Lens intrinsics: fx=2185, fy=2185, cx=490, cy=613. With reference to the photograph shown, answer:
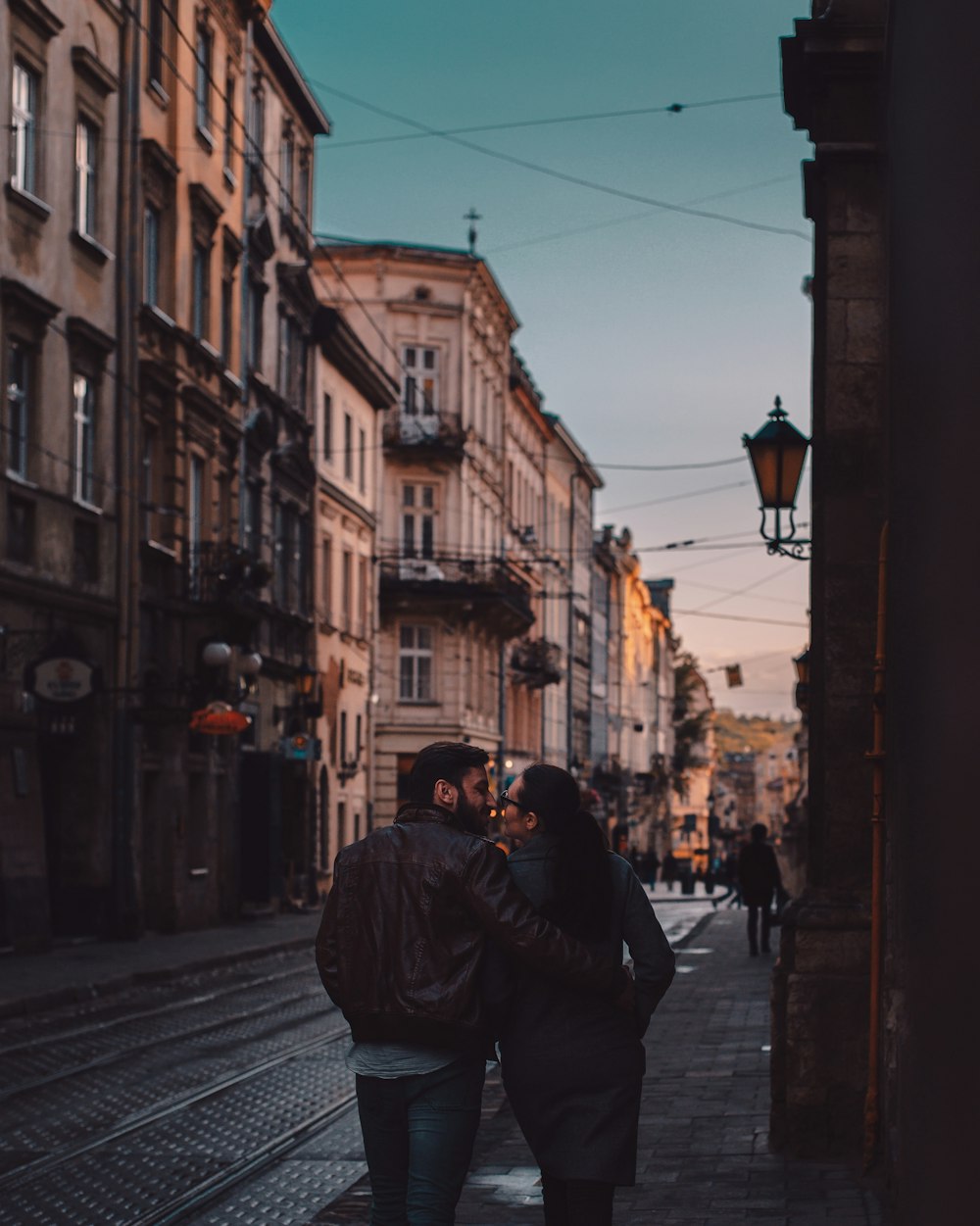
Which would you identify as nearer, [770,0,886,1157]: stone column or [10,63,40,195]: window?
[770,0,886,1157]: stone column

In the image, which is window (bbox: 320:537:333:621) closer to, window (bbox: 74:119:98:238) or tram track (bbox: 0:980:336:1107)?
window (bbox: 74:119:98:238)

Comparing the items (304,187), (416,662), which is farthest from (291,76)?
(416,662)

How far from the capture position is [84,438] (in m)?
27.7

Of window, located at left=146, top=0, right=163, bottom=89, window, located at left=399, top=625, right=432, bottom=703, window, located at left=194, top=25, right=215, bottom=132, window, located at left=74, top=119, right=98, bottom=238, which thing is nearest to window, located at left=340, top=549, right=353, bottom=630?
window, located at left=399, top=625, right=432, bottom=703

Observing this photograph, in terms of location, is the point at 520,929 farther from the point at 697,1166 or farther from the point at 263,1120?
the point at 263,1120

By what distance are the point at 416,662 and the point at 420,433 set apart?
5.98 meters

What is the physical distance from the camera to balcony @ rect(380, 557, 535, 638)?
54.8 m

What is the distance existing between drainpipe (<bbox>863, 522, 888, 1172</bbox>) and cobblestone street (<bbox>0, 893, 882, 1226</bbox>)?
31 centimetres

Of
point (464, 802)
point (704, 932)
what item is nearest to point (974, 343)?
point (464, 802)

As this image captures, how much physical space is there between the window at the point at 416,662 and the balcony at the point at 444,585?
947mm

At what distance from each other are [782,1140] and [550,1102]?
4.41 metres

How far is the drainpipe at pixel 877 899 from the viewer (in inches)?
361

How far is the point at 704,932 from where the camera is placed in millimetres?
34938

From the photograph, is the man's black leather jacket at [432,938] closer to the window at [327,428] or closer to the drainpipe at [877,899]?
the drainpipe at [877,899]
